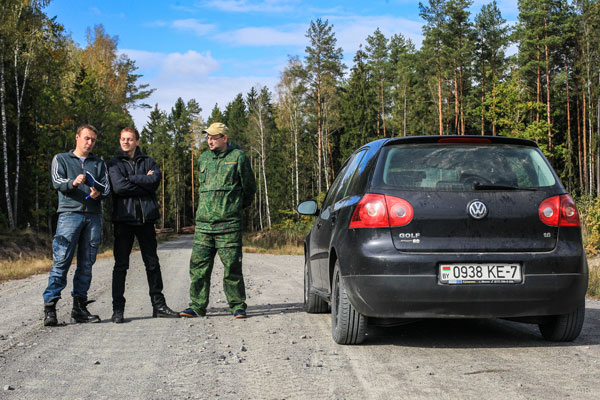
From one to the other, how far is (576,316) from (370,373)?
195 centimetres

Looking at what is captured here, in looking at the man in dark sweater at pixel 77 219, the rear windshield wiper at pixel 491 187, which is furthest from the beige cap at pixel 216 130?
the rear windshield wiper at pixel 491 187

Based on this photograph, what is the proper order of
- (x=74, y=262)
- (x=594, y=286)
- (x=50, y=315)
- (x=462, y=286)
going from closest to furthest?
(x=462, y=286) < (x=50, y=315) < (x=594, y=286) < (x=74, y=262)

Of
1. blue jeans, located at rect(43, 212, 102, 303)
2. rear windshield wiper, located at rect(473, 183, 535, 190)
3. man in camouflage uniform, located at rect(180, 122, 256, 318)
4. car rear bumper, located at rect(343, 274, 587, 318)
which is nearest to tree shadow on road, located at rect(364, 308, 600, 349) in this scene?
car rear bumper, located at rect(343, 274, 587, 318)

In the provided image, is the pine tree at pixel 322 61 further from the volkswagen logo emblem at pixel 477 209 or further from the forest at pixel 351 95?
the volkswagen logo emblem at pixel 477 209

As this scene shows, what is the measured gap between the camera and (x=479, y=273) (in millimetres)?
4430

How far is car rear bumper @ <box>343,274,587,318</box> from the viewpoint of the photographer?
4.40 m

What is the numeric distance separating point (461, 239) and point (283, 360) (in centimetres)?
160

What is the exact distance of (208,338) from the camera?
216 inches

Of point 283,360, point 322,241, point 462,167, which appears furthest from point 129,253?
point 462,167

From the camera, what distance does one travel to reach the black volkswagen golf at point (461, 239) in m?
4.43

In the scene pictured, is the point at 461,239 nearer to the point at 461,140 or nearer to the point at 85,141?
the point at 461,140

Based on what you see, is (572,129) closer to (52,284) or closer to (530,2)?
(530,2)

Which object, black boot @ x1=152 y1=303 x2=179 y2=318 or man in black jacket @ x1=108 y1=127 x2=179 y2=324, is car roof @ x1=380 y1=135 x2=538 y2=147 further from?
black boot @ x1=152 y1=303 x2=179 y2=318

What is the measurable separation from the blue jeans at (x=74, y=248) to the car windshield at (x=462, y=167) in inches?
136
